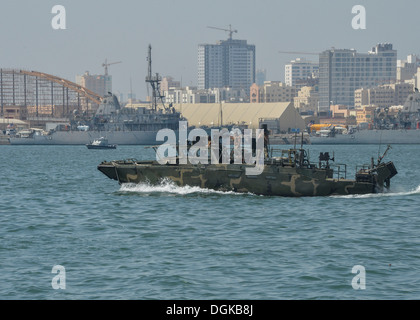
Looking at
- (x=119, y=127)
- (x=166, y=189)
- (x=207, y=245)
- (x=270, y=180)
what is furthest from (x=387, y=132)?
(x=207, y=245)

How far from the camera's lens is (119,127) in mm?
189875

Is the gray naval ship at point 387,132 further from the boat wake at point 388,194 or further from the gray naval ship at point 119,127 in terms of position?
the boat wake at point 388,194

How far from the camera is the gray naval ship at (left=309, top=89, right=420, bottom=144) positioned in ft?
611

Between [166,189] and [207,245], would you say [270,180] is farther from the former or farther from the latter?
[207,245]

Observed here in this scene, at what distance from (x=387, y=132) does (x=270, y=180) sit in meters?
153

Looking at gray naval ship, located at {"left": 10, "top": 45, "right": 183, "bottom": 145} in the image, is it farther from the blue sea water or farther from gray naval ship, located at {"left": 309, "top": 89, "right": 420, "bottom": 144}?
the blue sea water

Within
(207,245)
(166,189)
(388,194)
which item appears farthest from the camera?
(388,194)

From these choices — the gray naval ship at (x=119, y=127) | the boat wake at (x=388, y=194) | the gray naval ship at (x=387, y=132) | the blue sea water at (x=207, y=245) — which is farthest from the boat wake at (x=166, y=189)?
the gray naval ship at (x=387, y=132)

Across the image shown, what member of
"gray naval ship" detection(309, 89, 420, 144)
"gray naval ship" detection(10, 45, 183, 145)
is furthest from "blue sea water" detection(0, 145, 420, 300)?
"gray naval ship" detection(309, 89, 420, 144)

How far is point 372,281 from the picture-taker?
20.9m

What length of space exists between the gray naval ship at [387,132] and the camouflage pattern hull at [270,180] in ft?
485

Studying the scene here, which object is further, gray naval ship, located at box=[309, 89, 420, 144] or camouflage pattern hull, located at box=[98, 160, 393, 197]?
gray naval ship, located at box=[309, 89, 420, 144]

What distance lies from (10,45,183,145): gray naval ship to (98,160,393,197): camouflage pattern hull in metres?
→ 142
